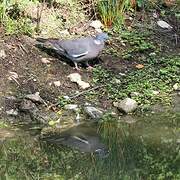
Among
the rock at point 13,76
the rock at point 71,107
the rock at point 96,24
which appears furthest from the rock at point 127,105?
the rock at point 96,24

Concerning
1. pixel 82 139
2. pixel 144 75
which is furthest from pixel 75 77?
pixel 82 139

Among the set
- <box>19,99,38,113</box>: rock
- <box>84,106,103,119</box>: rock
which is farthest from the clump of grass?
<box>19,99,38,113</box>: rock

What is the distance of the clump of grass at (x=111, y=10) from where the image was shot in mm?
7453

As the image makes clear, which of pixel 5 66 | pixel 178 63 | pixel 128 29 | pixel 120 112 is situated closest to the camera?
pixel 120 112

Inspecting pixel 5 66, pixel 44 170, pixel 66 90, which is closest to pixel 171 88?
pixel 66 90

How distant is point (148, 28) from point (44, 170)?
12.0 feet

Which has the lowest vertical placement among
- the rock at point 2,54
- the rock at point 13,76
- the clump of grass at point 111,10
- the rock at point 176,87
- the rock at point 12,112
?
the rock at point 12,112

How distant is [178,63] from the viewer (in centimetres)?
698

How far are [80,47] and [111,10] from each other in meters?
1.18

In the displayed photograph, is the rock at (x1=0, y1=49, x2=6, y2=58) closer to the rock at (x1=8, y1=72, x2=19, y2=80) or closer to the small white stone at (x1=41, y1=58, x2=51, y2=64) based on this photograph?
the rock at (x1=8, y1=72, x2=19, y2=80)

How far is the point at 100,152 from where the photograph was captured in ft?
16.5

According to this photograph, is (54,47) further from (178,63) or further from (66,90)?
(178,63)

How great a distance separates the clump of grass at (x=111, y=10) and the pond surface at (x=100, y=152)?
1976 millimetres

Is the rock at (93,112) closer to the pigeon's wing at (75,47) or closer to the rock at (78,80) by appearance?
the rock at (78,80)
